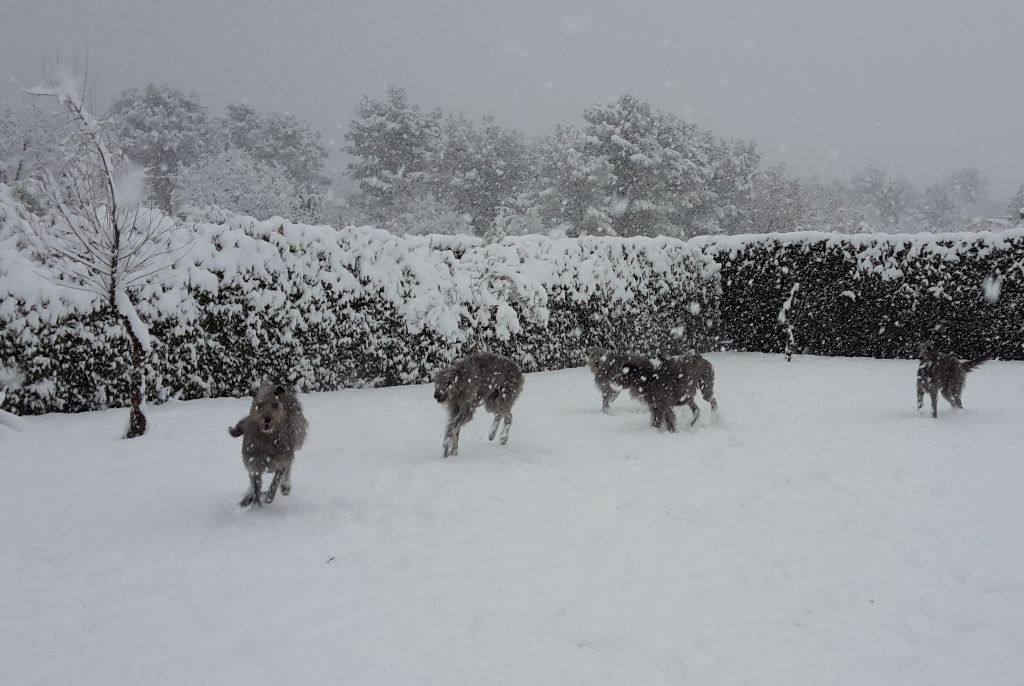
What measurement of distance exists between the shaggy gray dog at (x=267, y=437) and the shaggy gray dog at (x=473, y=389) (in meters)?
1.81

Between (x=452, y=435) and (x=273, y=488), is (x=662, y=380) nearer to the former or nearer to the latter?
(x=452, y=435)

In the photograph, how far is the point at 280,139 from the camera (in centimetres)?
5256

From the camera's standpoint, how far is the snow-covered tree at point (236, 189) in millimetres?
32000

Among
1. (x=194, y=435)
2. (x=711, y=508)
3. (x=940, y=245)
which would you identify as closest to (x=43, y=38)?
(x=194, y=435)

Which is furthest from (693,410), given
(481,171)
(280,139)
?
(280,139)

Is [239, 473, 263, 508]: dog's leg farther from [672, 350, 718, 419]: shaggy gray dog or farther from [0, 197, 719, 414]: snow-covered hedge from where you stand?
[672, 350, 718, 419]: shaggy gray dog

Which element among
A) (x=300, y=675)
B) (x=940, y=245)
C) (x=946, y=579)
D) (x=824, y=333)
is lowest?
(x=300, y=675)

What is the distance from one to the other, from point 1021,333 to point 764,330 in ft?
18.8

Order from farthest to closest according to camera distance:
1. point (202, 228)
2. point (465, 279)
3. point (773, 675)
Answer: point (465, 279)
point (202, 228)
point (773, 675)

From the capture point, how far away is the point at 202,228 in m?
9.52

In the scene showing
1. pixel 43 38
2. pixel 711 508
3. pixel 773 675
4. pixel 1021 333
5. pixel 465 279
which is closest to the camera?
pixel 773 675

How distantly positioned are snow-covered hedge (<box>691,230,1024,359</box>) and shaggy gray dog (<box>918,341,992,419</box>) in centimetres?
717

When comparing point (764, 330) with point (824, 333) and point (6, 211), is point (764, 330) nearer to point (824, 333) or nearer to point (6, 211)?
point (824, 333)

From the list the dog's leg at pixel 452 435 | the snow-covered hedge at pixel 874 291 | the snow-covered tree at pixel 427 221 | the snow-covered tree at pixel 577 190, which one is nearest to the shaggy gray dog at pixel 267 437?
the dog's leg at pixel 452 435
